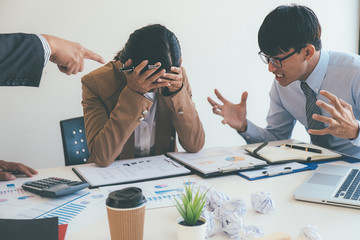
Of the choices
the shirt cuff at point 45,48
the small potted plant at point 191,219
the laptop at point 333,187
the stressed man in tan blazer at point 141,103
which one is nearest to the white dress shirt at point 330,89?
the laptop at point 333,187

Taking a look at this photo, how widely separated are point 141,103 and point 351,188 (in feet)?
2.77

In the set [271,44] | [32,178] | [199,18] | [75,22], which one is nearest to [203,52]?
[199,18]

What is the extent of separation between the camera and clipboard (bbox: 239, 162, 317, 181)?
130 cm

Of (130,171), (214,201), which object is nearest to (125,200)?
(214,201)

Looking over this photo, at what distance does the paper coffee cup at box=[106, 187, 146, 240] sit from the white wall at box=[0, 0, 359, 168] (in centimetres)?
199

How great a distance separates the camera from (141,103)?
4.88 ft

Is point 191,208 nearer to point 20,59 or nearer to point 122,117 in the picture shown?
point 20,59

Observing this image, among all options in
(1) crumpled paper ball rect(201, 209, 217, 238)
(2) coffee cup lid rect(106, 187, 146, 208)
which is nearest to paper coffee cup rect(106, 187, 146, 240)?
(2) coffee cup lid rect(106, 187, 146, 208)

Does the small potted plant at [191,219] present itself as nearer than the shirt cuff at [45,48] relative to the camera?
Yes

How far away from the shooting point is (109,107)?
1665 mm

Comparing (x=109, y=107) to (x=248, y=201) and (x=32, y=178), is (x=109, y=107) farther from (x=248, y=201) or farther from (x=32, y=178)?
(x=248, y=201)

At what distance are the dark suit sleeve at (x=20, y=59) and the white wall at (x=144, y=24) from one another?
1.70 metres

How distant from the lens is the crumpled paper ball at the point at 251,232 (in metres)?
0.82

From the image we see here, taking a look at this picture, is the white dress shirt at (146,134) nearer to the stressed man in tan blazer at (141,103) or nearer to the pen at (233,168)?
the stressed man in tan blazer at (141,103)
